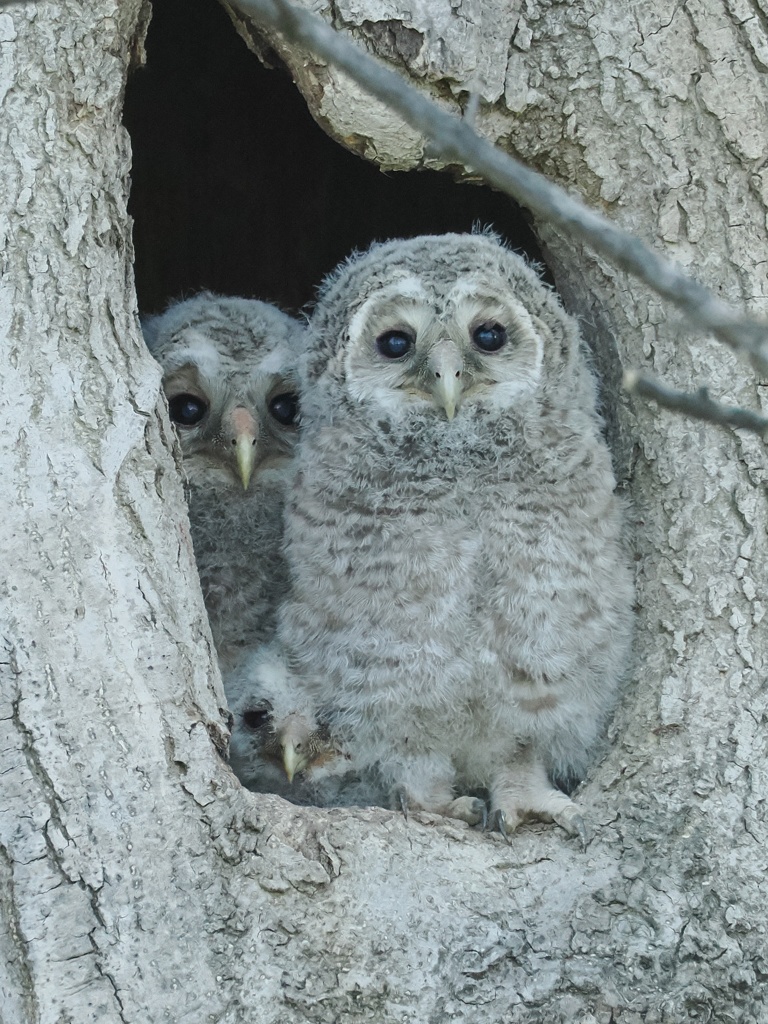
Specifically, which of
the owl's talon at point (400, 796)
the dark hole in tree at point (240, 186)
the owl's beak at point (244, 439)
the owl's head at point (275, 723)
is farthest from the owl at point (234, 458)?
the dark hole in tree at point (240, 186)

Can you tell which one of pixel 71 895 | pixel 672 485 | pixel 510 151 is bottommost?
pixel 71 895

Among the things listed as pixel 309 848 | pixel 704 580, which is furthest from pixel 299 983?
pixel 704 580

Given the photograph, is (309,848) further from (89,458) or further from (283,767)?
(89,458)

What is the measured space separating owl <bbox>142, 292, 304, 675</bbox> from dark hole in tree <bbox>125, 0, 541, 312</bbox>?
994 mm

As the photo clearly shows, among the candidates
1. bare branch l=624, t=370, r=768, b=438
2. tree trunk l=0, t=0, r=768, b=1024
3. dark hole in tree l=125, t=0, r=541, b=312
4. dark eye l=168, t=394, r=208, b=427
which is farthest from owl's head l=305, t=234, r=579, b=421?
bare branch l=624, t=370, r=768, b=438

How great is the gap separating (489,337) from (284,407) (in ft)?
1.85

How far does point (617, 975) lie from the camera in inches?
71.7

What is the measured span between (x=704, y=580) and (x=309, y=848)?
87cm

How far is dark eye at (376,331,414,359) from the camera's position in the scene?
233 centimetres

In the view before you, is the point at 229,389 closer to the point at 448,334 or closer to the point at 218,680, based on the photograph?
the point at 448,334

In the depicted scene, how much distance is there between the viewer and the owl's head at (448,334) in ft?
7.47

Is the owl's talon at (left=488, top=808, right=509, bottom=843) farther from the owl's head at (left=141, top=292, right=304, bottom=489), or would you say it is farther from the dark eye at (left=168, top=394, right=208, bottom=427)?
the dark eye at (left=168, top=394, right=208, bottom=427)

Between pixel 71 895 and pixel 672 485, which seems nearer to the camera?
pixel 71 895

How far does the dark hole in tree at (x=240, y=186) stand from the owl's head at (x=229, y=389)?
0.90m
